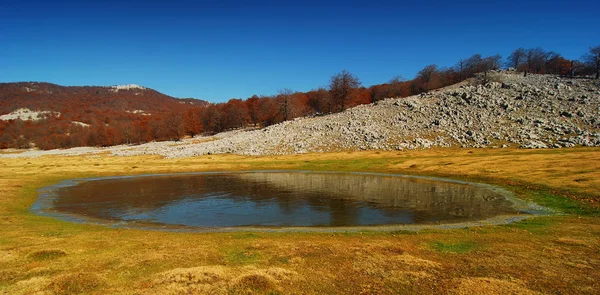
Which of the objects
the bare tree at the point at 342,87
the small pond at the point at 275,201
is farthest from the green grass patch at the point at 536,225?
the bare tree at the point at 342,87

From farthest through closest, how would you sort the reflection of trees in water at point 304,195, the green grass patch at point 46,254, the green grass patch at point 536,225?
the reflection of trees in water at point 304,195
the green grass patch at point 536,225
the green grass patch at point 46,254

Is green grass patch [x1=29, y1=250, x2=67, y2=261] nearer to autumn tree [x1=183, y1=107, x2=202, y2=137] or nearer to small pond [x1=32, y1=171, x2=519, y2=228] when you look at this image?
small pond [x1=32, y1=171, x2=519, y2=228]

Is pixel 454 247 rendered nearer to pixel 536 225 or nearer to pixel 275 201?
pixel 536 225

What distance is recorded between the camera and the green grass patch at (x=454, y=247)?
14.6 meters

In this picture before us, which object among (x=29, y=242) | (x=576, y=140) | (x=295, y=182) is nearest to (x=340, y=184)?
(x=295, y=182)

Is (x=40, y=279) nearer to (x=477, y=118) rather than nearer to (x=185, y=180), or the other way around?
(x=185, y=180)

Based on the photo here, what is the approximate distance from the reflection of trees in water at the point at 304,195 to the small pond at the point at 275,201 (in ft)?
0.22

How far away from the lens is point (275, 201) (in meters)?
30.0

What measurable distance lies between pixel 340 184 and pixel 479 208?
1652 cm

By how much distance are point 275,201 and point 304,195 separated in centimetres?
381

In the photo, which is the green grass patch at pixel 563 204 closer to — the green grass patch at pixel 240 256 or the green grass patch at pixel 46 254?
the green grass patch at pixel 240 256

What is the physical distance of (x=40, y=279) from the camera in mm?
11664

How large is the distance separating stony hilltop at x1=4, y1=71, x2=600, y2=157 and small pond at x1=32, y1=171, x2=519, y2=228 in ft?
110

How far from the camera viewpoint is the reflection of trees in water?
26250 millimetres
